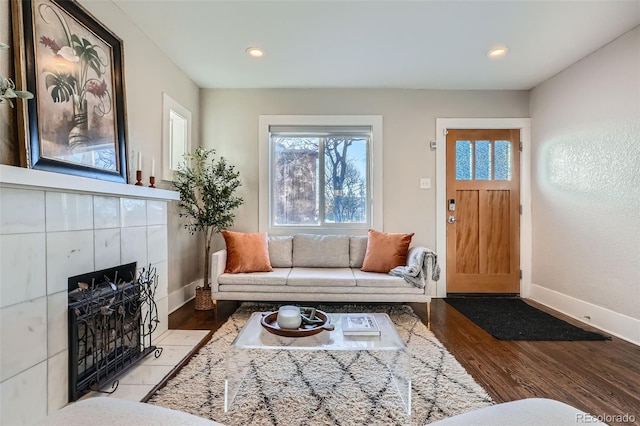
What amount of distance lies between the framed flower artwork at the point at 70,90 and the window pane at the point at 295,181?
1.78 metres

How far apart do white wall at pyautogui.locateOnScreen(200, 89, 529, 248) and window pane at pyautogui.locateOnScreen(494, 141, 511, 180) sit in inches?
14.7

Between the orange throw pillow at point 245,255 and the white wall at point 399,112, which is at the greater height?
the white wall at point 399,112

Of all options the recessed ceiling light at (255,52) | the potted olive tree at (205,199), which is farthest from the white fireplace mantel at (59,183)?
the recessed ceiling light at (255,52)

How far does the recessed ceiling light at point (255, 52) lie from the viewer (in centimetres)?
266

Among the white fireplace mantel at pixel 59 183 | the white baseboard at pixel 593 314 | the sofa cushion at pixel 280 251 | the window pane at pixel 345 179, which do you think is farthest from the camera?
the window pane at pixel 345 179

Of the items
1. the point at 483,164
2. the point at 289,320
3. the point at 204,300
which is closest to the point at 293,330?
the point at 289,320

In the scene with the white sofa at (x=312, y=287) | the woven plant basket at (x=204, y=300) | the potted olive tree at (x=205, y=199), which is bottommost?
the woven plant basket at (x=204, y=300)

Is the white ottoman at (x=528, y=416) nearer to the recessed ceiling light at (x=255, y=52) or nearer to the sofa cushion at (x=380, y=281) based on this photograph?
the sofa cushion at (x=380, y=281)

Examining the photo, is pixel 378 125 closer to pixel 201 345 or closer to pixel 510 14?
pixel 510 14

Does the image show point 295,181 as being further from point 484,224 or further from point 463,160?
point 484,224

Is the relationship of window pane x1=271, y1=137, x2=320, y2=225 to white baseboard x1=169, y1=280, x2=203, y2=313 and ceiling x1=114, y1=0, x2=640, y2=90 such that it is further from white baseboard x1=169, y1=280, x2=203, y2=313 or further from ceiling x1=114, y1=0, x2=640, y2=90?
white baseboard x1=169, y1=280, x2=203, y2=313

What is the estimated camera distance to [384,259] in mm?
2959

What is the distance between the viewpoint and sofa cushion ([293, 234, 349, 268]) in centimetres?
321

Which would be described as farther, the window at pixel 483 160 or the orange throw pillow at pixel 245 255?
the window at pixel 483 160
